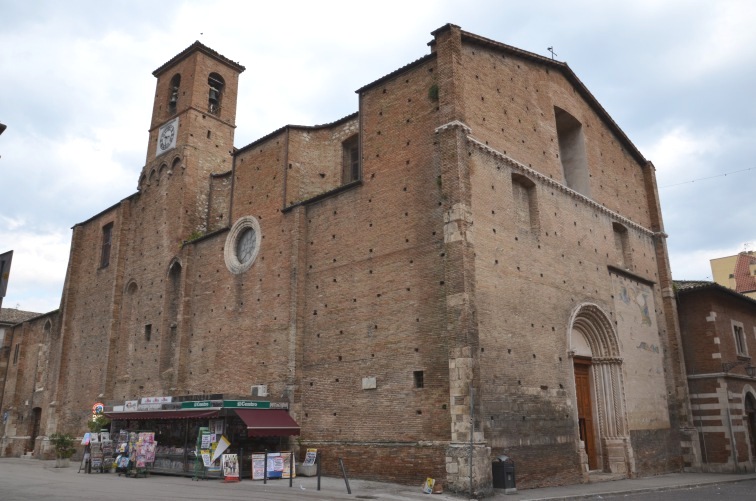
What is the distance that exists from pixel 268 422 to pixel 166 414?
3279 millimetres

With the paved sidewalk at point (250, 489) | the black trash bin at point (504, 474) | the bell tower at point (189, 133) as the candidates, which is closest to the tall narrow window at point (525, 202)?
the black trash bin at point (504, 474)

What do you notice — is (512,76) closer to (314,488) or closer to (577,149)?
(577,149)

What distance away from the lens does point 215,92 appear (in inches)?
1126

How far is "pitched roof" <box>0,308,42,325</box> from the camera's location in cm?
3712

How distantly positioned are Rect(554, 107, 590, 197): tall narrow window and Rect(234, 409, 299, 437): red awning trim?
501 inches

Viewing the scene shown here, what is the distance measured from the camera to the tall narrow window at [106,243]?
2926cm

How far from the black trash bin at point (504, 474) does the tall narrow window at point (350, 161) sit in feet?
35.7

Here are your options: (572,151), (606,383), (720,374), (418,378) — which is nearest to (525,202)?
(572,151)

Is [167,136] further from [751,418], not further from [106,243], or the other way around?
[751,418]

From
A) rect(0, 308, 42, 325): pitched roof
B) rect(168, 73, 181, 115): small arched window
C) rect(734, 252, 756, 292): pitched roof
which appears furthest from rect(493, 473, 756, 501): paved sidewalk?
rect(0, 308, 42, 325): pitched roof

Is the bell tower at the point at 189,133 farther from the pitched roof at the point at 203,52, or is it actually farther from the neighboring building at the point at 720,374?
the neighboring building at the point at 720,374

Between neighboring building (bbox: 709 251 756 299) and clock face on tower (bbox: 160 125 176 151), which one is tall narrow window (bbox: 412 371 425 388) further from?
neighboring building (bbox: 709 251 756 299)

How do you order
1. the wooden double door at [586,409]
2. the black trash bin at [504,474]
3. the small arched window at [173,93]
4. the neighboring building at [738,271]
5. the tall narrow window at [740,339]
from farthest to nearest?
the neighboring building at [738,271]
the small arched window at [173,93]
the tall narrow window at [740,339]
the wooden double door at [586,409]
the black trash bin at [504,474]

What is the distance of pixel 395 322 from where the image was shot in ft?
53.1
